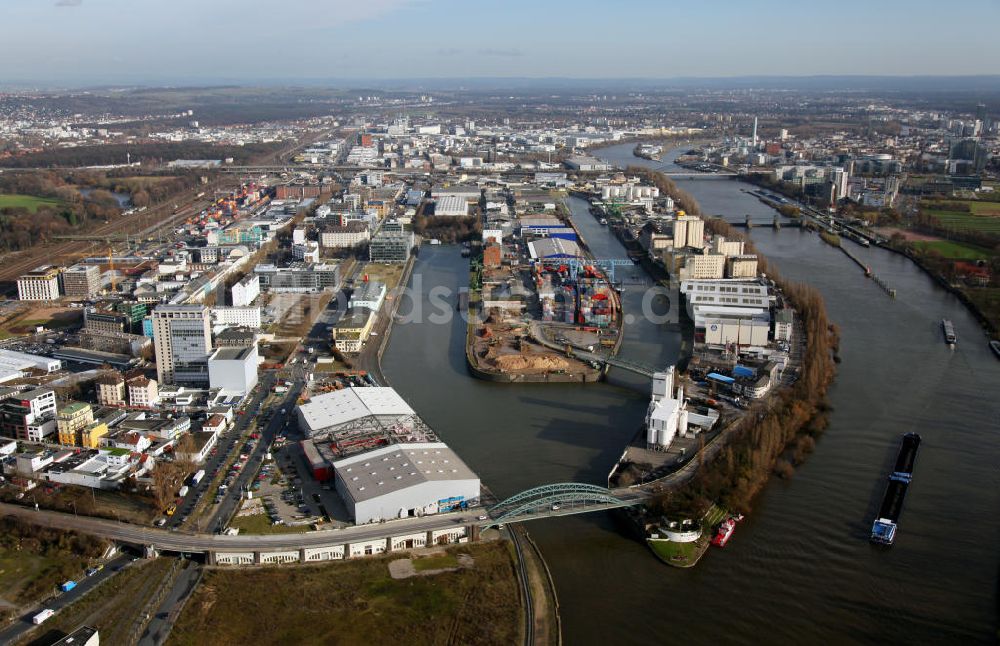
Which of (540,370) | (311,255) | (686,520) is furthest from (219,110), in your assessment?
(686,520)

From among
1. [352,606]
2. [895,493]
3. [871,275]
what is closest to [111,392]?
[352,606]

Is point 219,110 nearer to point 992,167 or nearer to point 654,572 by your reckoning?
point 992,167

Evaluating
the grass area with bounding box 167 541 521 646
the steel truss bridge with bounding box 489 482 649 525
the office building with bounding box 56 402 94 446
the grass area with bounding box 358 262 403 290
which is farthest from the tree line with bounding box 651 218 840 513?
the grass area with bounding box 358 262 403 290

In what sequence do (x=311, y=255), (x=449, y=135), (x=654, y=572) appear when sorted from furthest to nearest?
(x=449, y=135) < (x=311, y=255) < (x=654, y=572)

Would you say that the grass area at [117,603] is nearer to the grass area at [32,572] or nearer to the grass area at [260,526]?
the grass area at [32,572]

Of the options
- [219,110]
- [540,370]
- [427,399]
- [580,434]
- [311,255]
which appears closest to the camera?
[580,434]

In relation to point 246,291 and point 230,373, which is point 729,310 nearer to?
point 230,373
